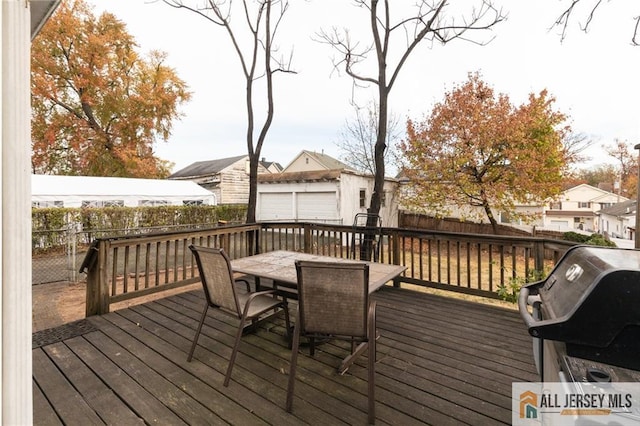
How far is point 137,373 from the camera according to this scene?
222 cm

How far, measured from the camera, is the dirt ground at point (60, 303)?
3.72 meters

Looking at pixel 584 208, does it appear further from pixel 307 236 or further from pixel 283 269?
pixel 283 269

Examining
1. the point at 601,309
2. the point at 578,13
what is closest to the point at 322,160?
the point at 578,13

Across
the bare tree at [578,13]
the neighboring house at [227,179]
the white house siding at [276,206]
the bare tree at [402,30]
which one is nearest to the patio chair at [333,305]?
the bare tree at [402,30]

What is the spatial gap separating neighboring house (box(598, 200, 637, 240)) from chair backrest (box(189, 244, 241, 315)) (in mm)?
26116

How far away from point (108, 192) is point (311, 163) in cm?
1120

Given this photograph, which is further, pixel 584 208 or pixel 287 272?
pixel 584 208

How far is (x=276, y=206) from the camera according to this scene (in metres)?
13.4

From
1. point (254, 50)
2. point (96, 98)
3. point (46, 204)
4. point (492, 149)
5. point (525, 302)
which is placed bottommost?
point (525, 302)

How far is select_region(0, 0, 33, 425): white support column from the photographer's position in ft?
2.66

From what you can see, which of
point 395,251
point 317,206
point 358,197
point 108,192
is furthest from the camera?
point 358,197

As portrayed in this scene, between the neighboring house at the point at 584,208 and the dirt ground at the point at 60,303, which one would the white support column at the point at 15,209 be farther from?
the neighboring house at the point at 584,208

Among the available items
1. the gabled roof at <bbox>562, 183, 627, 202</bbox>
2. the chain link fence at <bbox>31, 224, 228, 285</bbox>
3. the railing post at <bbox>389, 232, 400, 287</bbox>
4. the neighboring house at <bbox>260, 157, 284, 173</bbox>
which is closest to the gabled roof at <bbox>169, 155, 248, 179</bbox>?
the neighboring house at <bbox>260, 157, 284, 173</bbox>

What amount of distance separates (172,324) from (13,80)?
2.86m
